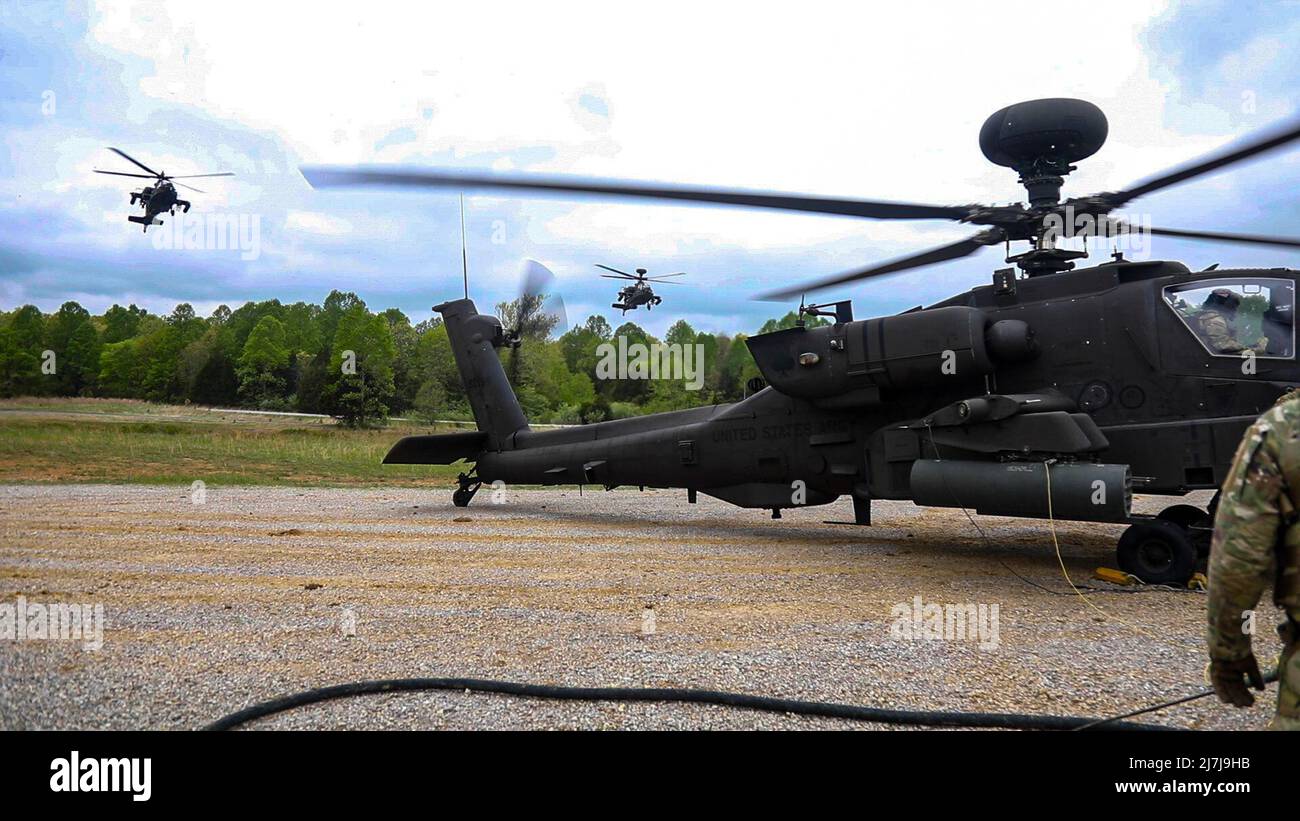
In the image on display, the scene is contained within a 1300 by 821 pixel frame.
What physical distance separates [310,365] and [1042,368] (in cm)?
3823

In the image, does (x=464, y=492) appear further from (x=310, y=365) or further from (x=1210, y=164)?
(x=310, y=365)

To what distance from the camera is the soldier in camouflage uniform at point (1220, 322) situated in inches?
283

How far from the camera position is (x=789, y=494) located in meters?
10.2

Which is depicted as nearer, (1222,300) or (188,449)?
(1222,300)

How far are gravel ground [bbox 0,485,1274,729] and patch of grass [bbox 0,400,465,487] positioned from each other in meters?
0.83

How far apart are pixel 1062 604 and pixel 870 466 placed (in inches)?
120

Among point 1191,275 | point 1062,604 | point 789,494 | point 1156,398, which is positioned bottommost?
point 1062,604

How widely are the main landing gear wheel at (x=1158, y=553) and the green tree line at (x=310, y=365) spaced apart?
5114mm

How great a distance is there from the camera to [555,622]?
5500mm

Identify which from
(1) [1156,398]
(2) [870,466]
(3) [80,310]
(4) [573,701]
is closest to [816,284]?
(2) [870,466]

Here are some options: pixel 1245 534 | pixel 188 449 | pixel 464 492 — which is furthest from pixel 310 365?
pixel 1245 534

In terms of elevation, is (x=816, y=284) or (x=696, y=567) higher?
(x=816, y=284)

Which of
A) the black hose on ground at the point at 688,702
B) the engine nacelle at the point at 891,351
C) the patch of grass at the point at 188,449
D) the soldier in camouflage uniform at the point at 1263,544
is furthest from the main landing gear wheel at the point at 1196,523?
the patch of grass at the point at 188,449
